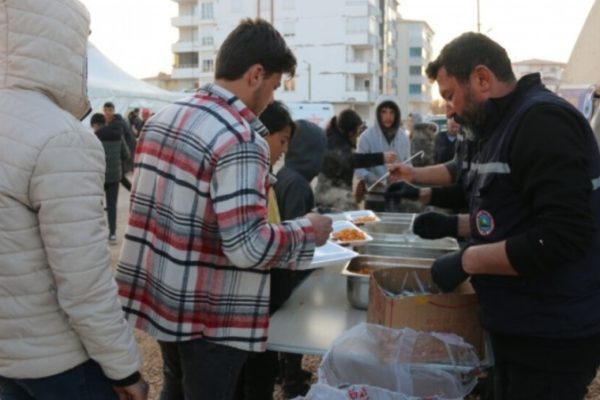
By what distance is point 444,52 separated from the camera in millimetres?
1585

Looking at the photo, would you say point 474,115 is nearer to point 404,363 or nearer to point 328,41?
point 404,363

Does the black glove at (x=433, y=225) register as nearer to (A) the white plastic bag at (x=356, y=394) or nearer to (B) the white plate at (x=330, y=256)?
(B) the white plate at (x=330, y=256)

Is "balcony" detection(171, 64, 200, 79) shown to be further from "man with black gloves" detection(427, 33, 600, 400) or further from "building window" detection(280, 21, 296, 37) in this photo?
"man with black gloves" detection(427, 33, 600, 400)

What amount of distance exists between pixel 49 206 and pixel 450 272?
3.58 feet

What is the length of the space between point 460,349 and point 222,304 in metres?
0.75

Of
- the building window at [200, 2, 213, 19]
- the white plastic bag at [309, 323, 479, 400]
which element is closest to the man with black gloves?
the white plastic bag at [309, 323, 479, 400]

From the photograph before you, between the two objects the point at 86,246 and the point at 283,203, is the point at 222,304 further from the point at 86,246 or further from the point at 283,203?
the point at 283,203

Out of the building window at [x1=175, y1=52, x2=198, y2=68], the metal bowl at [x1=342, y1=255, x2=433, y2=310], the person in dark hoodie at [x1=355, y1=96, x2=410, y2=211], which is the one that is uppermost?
the building window at [x1=175, y1=52, x2=198, y2=68]

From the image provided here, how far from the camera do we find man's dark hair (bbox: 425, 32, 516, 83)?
1.51m

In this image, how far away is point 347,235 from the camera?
110 inches

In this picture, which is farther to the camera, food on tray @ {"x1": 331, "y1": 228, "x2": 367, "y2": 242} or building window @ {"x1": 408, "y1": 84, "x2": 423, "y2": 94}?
building window @ {"x1": 408, "y1": 84, "x2": 423, "y2": 94}

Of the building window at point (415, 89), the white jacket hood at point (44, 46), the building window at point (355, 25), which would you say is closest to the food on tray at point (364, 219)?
the white jacket hood at point (44, 46)

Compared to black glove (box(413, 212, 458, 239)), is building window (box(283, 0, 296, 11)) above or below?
above

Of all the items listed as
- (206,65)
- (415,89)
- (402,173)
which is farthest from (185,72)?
(402,173)
